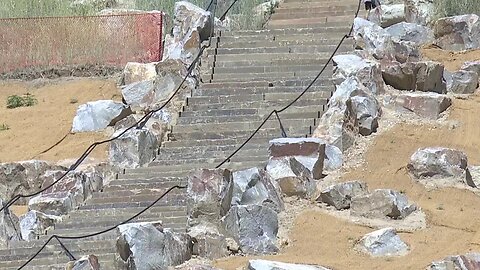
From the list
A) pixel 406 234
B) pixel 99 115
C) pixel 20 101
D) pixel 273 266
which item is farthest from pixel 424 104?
pixel 20 101

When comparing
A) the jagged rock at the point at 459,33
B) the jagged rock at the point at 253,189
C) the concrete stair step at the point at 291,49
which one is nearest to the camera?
the jagged rock at the point at 253,189

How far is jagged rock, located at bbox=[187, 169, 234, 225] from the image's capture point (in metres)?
10.6

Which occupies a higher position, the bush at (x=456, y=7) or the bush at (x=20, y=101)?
the bush at (x=456, y=7)

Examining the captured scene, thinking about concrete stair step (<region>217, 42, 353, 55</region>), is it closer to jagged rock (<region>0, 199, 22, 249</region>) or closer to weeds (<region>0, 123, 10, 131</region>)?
jagged rock (<region>0, 199, 22, 249</region>)

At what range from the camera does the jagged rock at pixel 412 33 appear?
Result: 55.8ft

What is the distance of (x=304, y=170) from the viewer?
11867 millimetres

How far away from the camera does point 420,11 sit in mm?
18469

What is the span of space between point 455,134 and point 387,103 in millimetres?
1094

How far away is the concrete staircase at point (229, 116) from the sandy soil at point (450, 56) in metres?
1.51

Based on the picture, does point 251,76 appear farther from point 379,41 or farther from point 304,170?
point 304,170

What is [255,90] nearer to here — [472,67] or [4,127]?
[472,67]

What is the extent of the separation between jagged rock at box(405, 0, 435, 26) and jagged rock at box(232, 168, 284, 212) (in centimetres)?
741

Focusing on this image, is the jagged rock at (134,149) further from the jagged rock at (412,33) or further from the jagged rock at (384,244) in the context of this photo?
the jagged rock at (412,33)

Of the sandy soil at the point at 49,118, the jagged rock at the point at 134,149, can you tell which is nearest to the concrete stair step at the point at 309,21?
the sandy soil at the point at 49,118
